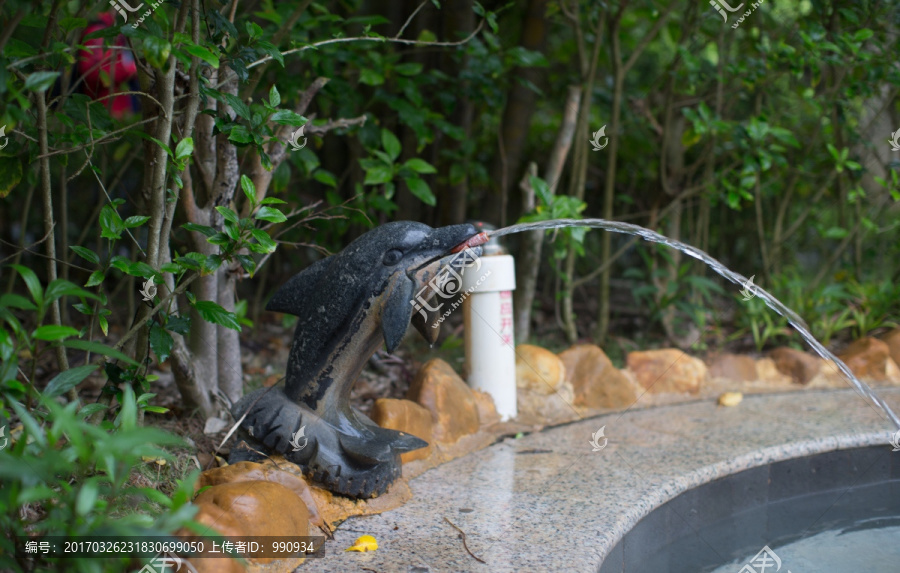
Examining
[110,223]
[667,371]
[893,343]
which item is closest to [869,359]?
Answer: [893,343]

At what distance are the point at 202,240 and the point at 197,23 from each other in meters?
0.74

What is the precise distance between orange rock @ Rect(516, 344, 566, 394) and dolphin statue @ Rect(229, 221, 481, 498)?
113 centimetres

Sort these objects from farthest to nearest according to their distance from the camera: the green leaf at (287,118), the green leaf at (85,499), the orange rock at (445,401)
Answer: the orange rock at (445,401) < the green leaf at (287,118) < the green leaf at (85,499)

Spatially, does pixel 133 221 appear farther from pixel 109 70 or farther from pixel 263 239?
pixel 109 70

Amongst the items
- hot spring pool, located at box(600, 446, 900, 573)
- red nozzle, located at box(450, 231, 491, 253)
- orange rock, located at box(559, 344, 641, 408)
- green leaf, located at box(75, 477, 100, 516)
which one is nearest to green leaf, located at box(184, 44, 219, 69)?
red nozzle, located at box(450, 231, 491, 253)

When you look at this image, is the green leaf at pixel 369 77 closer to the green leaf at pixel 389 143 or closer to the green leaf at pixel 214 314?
the green leaf at pixel 389 143

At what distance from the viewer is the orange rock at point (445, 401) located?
2650 millimetres

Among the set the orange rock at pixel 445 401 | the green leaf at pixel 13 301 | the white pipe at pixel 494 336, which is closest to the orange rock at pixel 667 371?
the white pipe at pixel 494 336

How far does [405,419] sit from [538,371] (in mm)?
891

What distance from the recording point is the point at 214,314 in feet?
6.03

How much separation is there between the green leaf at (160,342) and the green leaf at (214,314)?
0.16 m

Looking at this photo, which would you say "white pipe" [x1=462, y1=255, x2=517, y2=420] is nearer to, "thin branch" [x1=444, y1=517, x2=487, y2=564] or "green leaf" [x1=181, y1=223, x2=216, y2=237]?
"thin branch" [x1=444, y1=517, x2=487, y2=564]

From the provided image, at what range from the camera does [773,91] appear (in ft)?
14.1

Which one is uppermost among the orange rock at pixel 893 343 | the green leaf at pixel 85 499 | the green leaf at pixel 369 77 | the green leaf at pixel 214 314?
the green leaf at pixel 369 77
